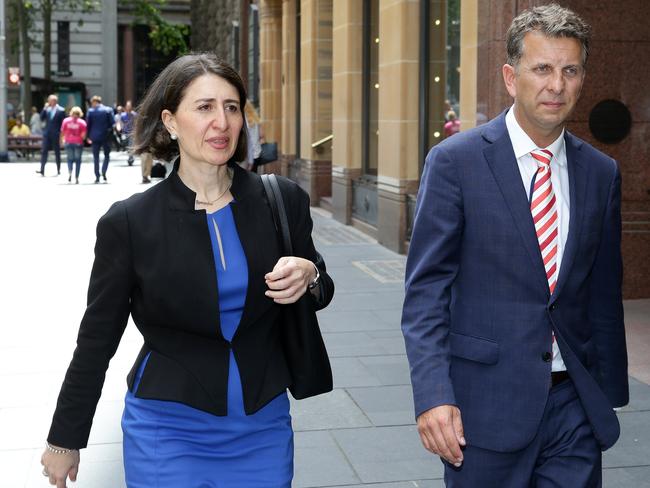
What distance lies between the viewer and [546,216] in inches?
127

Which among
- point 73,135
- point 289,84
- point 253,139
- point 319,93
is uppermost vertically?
point 289,84

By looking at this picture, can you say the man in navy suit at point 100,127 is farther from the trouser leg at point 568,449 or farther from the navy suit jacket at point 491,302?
the trouser leg at point 568,449

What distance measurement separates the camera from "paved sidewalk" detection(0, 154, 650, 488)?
214 inches

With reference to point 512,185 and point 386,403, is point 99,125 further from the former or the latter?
point 512,185

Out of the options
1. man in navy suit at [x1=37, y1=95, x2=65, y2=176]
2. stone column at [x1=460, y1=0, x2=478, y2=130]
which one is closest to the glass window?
stone column at [x1=460, y1=0, x2=478, y2=130]

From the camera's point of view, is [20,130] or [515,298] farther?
[20,130]

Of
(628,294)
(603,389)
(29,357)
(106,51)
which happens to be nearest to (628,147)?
(628,294)

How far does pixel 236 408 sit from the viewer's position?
10.2 feet

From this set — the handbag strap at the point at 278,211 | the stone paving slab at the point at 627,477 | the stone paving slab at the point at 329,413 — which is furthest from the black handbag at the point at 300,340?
the stone paving slab at the point at 329,413

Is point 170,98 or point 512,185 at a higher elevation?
point 170,98

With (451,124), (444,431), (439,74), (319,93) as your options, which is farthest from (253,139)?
(444,431)

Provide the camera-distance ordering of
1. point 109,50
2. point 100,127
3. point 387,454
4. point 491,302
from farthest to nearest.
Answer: point 109,50 < point 100,127 < point 387,454 < point 491,302

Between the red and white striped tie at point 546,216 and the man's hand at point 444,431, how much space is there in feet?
1.53

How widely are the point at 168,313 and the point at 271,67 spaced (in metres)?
23.2
